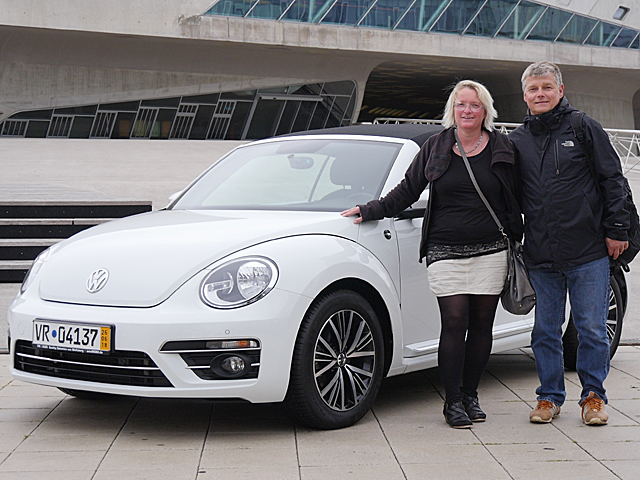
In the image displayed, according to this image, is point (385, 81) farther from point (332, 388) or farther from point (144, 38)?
point (332, 388)

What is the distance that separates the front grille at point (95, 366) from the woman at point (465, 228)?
1.42 m

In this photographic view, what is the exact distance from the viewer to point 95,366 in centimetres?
445

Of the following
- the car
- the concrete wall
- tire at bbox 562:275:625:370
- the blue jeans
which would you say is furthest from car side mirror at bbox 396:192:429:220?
the concrete wall

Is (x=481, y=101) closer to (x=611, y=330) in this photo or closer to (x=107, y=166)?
(x=611, y=330)

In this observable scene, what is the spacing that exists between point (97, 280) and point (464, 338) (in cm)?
196

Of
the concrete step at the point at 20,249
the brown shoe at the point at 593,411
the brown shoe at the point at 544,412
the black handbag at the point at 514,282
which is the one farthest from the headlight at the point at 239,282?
the concrete step at the point at 20,249

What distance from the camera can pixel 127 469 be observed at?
13.4ft

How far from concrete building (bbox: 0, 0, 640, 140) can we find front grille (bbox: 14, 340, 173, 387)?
3025 centimetres

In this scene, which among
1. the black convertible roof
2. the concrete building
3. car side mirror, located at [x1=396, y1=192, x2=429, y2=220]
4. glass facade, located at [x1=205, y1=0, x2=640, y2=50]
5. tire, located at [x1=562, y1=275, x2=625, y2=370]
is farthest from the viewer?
glass facade, located at [x1=205, y1=0, x2=640, y2=50]

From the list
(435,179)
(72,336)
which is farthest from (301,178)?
(72,336)

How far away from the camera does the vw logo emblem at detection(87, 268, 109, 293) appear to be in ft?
14.9

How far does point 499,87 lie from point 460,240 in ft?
141

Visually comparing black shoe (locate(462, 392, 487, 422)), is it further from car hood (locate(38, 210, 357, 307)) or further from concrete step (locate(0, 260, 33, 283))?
concrete step (locate(0, 260, 33, 283))

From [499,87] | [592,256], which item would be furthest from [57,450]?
[499,87]
